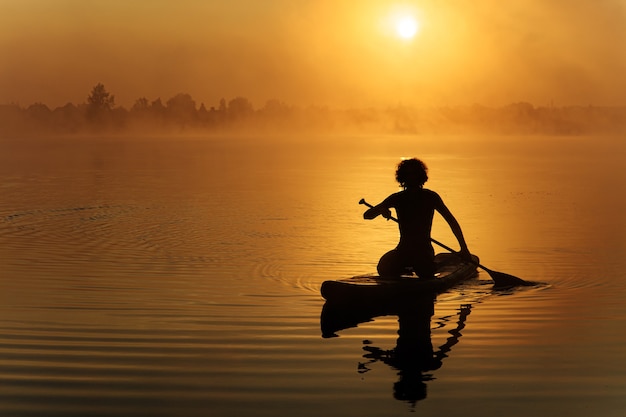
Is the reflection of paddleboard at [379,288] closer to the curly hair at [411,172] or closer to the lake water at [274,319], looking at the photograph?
the lake water at [274,319]

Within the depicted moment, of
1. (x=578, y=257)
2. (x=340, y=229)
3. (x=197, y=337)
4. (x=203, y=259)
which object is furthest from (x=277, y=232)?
(x=197, y=337)

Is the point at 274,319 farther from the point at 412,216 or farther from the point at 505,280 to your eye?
the point at 505,280

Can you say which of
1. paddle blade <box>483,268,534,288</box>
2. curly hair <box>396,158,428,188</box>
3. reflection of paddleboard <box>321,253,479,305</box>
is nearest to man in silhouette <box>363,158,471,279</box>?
curly hair <box>396,158,428,188</box>

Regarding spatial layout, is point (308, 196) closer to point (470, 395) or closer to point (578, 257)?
point (578, 257)

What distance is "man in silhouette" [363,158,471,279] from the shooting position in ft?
41.6

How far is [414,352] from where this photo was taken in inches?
396

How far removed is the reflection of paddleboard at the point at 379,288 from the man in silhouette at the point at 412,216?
0.17m

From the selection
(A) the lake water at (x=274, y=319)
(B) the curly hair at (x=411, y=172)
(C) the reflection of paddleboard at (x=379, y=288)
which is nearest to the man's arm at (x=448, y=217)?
(B) the curly hair at (x=411, y=172)

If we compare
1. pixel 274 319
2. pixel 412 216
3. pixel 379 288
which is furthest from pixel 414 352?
pixel 412 216

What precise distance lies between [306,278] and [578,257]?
5.49 meters

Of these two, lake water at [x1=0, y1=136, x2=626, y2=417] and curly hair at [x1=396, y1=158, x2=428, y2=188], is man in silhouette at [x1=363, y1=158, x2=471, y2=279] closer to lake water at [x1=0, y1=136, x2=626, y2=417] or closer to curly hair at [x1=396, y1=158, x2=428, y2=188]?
curly hair at [x1=396, y1=158, x2=428, y2=188]

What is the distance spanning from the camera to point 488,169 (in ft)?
181

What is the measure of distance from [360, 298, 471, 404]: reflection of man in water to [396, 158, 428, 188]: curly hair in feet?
4.89

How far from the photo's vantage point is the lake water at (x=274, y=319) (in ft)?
27.1
